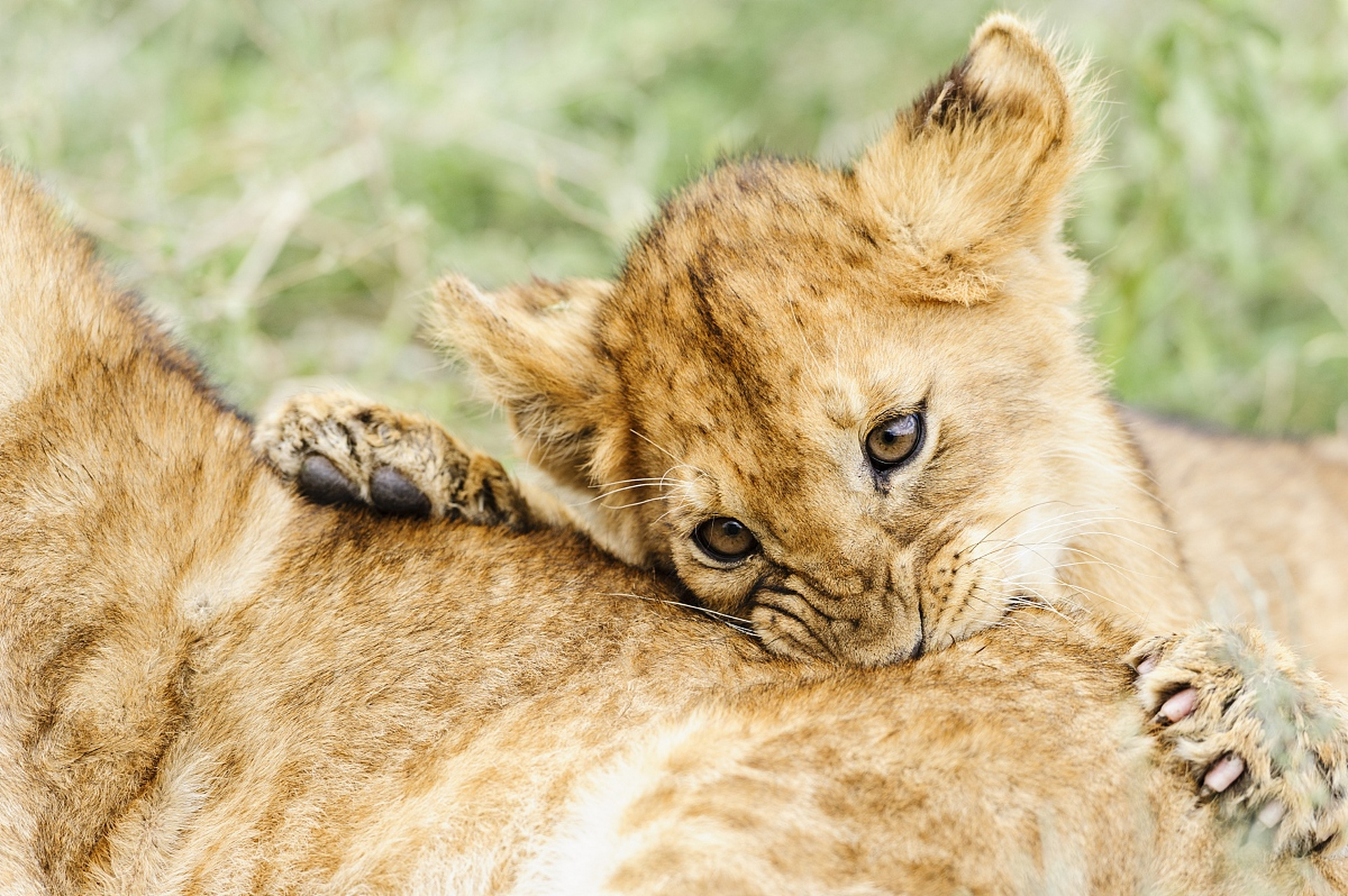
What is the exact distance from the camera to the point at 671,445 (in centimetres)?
348

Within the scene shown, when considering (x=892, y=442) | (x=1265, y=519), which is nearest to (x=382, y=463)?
(x=892, y=442)

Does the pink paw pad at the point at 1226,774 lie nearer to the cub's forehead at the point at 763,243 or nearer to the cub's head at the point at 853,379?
the cub's head at the point at 853,379

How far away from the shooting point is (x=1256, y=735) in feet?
8.87

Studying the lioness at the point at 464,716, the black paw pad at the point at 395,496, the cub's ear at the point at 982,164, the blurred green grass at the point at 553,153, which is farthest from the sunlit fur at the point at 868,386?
the blurred green grass at the point at 553,153

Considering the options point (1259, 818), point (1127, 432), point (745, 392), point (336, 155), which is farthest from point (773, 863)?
point (336, 155)

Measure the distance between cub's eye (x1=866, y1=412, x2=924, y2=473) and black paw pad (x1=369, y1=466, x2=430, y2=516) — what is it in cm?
110

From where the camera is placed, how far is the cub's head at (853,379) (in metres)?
3.21

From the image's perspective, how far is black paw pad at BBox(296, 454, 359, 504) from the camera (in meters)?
3.48

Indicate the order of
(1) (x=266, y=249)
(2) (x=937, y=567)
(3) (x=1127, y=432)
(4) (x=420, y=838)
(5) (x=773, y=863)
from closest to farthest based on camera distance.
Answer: (5) (x=773, y=863), (4) (x=420, y=838), (2) (x=937, y=567), (3) (x=1127, y=432), (1) (x=266, y=249)

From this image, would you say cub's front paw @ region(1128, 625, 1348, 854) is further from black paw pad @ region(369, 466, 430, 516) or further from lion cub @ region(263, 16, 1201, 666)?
black paw pad @ region(369, 466, 430, 516)

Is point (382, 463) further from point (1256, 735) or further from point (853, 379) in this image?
point (1256, 735)

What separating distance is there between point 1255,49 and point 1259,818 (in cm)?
331

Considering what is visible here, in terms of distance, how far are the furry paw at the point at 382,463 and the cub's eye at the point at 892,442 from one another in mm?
913

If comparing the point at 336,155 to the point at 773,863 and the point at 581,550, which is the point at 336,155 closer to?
the point at 581,550
